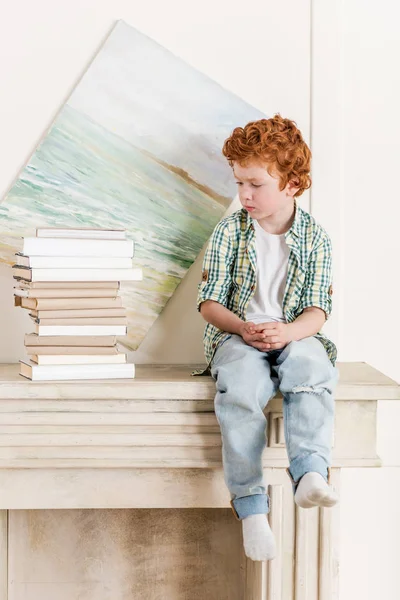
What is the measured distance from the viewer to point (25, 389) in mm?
1750

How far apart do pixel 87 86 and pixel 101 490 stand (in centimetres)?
98

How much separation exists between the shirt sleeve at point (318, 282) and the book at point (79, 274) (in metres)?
0.39

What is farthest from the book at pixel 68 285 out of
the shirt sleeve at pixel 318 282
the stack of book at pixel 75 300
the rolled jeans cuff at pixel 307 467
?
the rolled jeans cuff at pixel 307 467

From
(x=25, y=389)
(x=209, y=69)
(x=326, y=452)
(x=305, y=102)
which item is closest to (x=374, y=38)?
(x=305, y=102)

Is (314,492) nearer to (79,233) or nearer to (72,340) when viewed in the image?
(72,340)

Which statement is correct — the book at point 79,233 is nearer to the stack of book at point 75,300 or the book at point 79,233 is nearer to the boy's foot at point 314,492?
the stack of book at point 75,300

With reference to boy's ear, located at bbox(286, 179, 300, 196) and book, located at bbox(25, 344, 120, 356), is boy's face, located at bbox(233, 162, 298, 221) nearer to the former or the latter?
boy's ear, located at bbox(286, 179, 300, 196)

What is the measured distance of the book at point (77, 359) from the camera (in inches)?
70.4

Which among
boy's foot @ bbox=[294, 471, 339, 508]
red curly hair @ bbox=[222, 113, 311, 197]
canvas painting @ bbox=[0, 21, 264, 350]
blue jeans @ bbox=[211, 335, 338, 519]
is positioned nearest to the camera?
boy's foot @ bbox=[294, 471, 339, 508]

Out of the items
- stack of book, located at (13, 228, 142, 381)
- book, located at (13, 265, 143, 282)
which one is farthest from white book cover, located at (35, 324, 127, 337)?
book, located at (13, 265, 143, 282)

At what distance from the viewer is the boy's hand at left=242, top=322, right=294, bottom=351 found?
5.83 ft

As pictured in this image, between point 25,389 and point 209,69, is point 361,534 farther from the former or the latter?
point 209,69

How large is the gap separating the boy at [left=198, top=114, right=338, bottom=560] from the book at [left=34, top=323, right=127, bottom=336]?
8.8 inches

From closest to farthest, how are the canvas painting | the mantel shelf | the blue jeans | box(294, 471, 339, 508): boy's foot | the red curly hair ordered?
box(294, 471, 339, 508): boy's foot < the blue jeans < the mantel shelf < the red curly hair < the canvas painting
